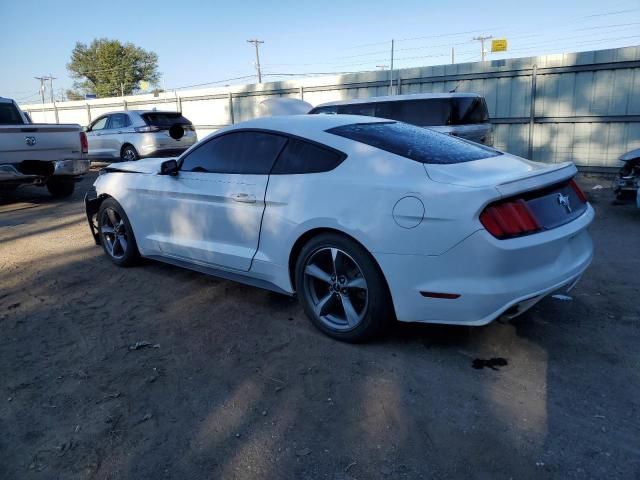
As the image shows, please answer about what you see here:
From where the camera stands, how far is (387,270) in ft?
10.4

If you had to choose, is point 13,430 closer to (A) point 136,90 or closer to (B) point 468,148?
(B) point 468,148

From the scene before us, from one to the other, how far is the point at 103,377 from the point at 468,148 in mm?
2965

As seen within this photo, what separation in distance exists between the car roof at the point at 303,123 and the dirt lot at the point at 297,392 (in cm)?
141

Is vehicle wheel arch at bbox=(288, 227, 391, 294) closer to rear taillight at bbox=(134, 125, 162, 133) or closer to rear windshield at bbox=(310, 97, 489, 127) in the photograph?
rear windshield at bbox=(310, 97, 489, 127)

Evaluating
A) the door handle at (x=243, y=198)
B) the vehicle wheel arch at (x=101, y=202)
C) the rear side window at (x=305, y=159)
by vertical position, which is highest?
the rear side window at (x=305, y=159)

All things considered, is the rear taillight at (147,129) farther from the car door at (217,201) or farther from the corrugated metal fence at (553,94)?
the car door at (217,201)

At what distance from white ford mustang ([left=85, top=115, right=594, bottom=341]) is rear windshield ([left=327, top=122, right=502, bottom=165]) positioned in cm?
2

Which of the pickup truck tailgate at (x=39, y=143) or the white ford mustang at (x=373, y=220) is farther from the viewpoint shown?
the pickup truck tailgate at (x=39, y=143)

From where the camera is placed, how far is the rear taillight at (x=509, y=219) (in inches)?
114

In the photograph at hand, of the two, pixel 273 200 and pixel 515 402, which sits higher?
pixel 273 200

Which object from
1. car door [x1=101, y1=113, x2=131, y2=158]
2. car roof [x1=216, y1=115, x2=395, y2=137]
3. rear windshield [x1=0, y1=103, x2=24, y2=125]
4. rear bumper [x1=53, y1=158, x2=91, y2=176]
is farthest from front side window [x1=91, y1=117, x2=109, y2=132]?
car roof [x1=216, y1=115, x2=395, y2=137]

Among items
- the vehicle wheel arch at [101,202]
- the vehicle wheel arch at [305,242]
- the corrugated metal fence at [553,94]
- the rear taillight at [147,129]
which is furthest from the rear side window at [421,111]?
the rear taillight at [147,129]

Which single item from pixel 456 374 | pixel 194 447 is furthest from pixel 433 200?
pixel 194 447

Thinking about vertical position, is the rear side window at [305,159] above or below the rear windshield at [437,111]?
below
